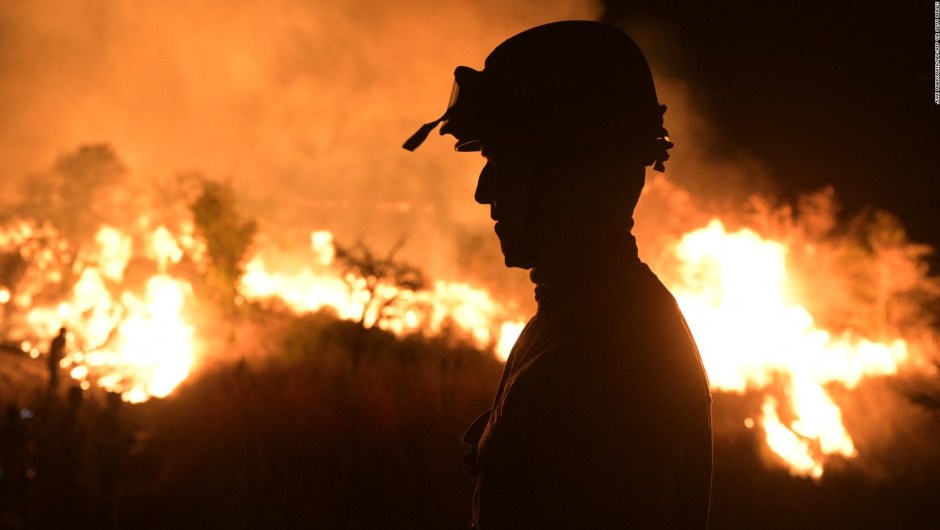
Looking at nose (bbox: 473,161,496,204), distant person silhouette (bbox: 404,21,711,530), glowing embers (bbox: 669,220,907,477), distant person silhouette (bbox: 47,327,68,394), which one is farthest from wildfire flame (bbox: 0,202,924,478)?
nose (bbox: 473,161,496,204)

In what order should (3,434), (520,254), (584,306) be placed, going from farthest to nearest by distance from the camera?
(3,434)
(520,254)
(584,306)

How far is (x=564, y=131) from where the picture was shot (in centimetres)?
128

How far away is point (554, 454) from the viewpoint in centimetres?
104

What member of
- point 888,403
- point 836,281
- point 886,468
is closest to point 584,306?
point 886,468

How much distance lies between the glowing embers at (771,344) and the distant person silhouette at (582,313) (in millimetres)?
8808

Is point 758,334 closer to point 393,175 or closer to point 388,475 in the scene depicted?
point 388,475

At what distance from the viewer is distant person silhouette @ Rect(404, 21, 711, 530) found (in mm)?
1042

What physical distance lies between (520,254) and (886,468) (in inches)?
386

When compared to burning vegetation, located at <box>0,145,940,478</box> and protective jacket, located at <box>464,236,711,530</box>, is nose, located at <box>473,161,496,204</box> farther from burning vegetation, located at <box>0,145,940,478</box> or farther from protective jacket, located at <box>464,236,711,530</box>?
burning vegetation, located at <box>0,145,940,478</box>

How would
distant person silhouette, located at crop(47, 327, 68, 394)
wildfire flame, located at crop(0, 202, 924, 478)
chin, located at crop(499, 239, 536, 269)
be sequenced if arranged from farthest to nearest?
wildfire flame, located at crop(0, 202, 924, 478) → distant person silhouette, located at crop(47, 327, 68, 394) → chin, located at crop(499, 239, 536, 269)

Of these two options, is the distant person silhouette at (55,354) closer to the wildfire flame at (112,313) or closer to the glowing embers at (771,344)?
the wildfire flame at (112,313)

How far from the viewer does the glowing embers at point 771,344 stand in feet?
31.2

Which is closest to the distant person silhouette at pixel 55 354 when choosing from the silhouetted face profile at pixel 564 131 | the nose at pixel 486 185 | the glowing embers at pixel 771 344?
the nose at pixel 486 185

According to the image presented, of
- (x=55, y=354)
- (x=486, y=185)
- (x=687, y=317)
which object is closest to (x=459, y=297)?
(x=687, y=317)
